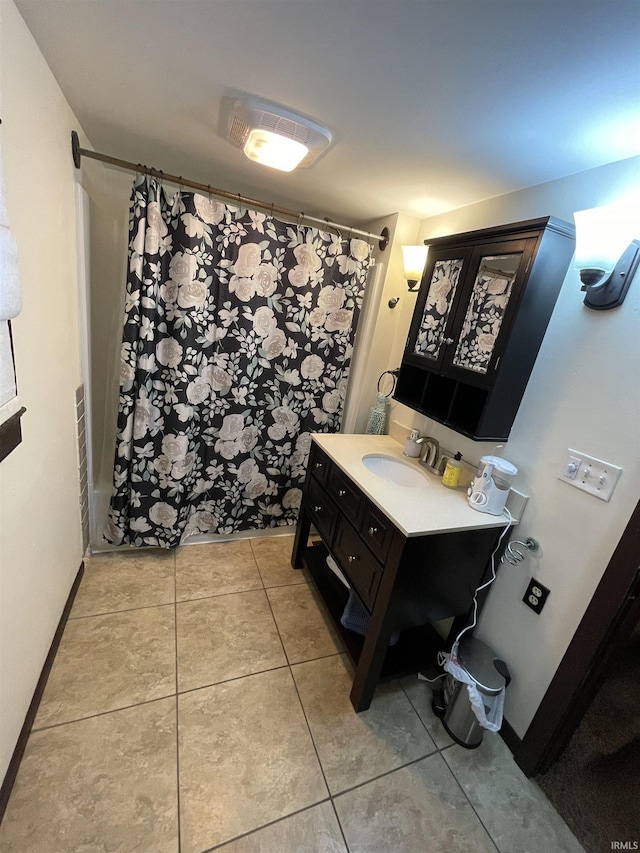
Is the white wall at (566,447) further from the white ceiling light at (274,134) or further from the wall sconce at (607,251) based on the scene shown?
the white ceiling light at (274,134)

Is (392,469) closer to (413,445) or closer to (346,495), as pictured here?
(413,445)

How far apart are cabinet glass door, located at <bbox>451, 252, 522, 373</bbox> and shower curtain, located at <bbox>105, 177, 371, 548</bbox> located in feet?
2.71

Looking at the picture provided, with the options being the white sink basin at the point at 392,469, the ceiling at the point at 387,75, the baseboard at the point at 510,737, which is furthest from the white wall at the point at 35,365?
the baseboard at the point at 510,737

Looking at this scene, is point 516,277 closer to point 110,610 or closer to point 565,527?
point 565,527

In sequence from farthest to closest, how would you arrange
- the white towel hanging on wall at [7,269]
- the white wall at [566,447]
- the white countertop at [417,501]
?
the white countertop at [417,501]
the white wall at [566,447]
the white towel hanging on wall at [7,269]

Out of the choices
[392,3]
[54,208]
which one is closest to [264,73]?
[392,3]

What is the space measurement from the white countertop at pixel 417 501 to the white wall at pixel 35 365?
116 cm

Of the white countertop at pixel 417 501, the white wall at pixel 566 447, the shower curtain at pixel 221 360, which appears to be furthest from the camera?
the shower curtain at pixel 221 360

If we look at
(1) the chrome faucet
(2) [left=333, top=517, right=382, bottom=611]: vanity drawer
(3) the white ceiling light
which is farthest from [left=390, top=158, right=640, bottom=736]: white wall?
(3) the white ceiling light

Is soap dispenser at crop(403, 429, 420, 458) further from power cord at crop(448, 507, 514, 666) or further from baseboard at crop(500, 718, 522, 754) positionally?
baseboard at crop(500, 718, 522, 754)

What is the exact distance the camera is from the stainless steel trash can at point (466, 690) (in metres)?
1.30

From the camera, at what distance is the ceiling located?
74 cm

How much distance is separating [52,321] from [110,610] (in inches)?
53.0

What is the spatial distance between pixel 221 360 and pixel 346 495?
1.02 meters
